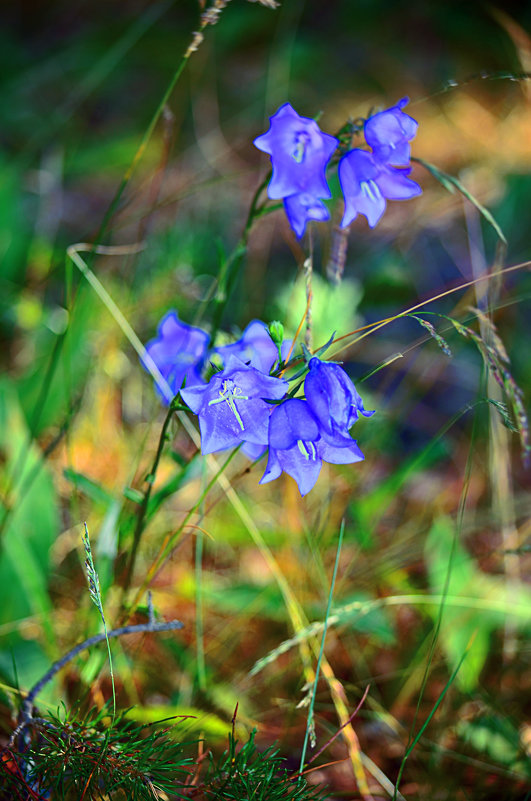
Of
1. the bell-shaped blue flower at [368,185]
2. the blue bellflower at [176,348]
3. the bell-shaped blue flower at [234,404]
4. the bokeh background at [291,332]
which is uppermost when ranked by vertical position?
the bell-shaped blue flower at [368,185]

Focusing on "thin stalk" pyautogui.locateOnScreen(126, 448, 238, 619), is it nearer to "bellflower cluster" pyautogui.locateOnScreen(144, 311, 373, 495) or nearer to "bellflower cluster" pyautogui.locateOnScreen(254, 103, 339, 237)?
"bellflower cluster" pyautogui.locateOnScreen(144, 311, 373, 495)

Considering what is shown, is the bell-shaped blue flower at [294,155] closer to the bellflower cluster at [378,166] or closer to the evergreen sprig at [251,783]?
the bellflower cluster at [378,166]

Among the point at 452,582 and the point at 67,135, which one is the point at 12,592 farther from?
the point at 67,135

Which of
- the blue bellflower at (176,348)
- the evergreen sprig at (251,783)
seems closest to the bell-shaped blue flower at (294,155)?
the blue bellflower at (176,348)

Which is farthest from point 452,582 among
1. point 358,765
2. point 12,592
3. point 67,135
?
point 67,135

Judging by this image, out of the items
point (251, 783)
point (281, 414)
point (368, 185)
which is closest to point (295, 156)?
point (368, 185)
